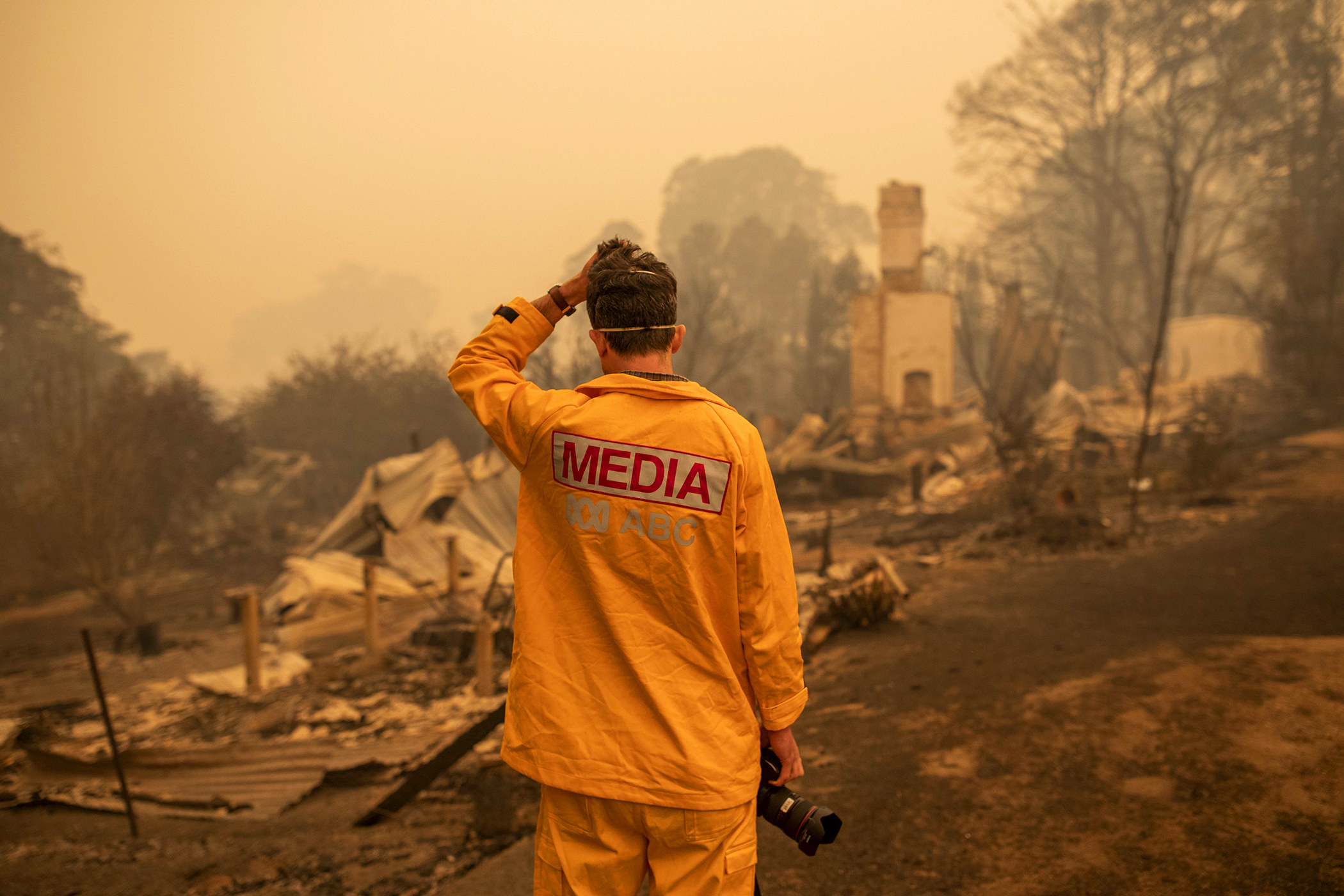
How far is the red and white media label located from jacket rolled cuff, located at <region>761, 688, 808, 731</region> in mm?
437

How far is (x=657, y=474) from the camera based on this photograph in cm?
161

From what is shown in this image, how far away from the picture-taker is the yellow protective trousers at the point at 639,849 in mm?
1555

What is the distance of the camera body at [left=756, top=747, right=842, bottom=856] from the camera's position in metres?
1.71

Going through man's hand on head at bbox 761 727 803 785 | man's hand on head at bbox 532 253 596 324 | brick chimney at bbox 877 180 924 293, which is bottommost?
man's hand on head at bbox 761 727 803 785

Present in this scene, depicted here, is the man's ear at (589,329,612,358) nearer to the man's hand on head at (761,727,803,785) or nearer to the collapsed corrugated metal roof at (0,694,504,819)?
the man's hand on head at (761,727,803,785)

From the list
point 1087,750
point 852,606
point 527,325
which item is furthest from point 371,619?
point 527,325

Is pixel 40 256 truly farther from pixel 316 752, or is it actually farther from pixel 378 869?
pixel 378 869

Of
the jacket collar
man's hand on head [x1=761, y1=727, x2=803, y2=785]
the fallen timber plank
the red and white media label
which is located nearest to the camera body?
man's hand on head [x1=761, y1=727, x2=803, y2=785]

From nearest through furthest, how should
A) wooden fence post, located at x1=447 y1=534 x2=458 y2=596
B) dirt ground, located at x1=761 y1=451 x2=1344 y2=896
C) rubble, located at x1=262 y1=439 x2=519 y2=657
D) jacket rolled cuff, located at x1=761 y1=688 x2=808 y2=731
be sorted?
1. jacket rolled cuff, located at x1=761 y1=688 x2=808 y2=731
2. dirt ground, located at x1=761 y1=451 x2=1344 y2=896
3. wooden fence post, located at x1=447 y1=534 x2=458 y2=596
4. rubble, located at x1=262 y1=439 x2=519 y2=657

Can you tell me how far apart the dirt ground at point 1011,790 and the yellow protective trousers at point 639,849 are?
152 centimetres

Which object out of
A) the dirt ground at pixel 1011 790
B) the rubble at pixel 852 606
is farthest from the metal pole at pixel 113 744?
the rubble at pixel 852 606

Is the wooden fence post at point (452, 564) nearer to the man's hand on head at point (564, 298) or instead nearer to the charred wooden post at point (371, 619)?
the charred wooden post at point (371, 619)

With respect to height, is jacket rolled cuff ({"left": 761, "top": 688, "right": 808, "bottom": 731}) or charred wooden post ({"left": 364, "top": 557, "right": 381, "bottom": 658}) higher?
jacket rolled cuff ({"left": 761, "top": 688, "right": 808, "bottom": 731})

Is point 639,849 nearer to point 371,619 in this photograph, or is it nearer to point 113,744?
point 113,744
